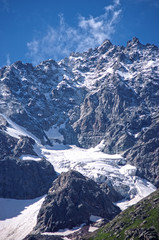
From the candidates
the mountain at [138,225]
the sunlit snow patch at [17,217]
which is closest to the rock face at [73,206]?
the sunlit snow patch at [17,217]

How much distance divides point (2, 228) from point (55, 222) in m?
29.4

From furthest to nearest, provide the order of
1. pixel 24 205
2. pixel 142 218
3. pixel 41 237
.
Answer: pixel 24 205 → pixel 41 237 → pixel 142 218

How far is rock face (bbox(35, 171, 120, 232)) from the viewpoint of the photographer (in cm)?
15762

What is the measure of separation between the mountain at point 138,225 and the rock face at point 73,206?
47.5 m

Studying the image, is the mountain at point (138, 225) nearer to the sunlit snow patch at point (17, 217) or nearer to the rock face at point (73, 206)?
the rock face at point (73, 206)

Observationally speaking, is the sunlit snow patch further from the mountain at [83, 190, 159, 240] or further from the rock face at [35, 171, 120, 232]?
the mountain at [83, 190, 159, 240]

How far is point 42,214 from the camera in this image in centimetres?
16662

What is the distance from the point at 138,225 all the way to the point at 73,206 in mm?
72712

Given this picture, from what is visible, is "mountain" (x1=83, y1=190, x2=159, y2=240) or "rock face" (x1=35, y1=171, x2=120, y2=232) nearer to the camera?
"mountain" (x1=83, y1=190, x2=159, y2=240)

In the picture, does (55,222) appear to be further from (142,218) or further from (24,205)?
(142,218)

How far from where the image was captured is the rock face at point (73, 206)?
157625mm

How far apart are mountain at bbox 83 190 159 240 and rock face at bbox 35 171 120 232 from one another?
47.5m

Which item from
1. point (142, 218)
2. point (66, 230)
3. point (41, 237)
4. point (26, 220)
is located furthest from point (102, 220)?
point (142, 218)

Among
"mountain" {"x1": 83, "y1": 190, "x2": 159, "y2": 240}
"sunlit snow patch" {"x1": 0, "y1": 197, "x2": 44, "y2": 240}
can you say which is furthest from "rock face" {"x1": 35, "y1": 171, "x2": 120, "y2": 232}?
"mountain" {"x1": 83, "y1": 190, "x2": 159, "y2": 240}
